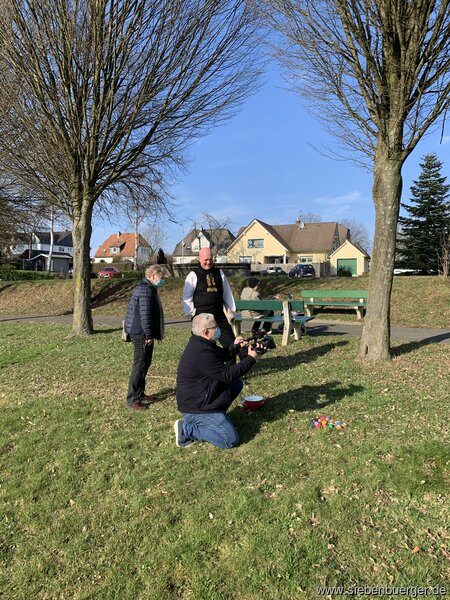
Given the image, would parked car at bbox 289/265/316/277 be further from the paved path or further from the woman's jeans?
the woman's jeans

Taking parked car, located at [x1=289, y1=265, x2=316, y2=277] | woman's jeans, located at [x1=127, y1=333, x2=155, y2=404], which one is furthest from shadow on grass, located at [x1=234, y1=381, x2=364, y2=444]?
parked car, located at [x1=289, y1=265, x2=316, y2=277]

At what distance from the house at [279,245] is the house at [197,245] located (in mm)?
1395

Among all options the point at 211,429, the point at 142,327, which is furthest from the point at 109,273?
the point at 211,429

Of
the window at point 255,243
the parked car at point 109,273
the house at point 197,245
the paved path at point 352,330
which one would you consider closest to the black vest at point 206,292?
the paved path at point 352,330

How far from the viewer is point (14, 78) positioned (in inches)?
386

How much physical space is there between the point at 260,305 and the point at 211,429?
19.0 feet

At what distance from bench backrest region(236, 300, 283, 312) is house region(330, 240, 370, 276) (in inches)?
1660

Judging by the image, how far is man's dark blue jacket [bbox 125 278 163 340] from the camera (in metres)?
5.52

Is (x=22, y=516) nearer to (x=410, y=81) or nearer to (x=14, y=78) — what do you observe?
(x=410, y=81)

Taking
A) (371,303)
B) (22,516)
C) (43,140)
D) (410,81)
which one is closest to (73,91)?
(43,140)

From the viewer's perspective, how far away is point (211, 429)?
4301 millimetres

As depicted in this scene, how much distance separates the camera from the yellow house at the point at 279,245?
5500 cm

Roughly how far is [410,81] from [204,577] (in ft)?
20.8

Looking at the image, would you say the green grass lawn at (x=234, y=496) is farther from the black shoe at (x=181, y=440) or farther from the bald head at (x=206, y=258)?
the bald head at (x=206, y=258)
